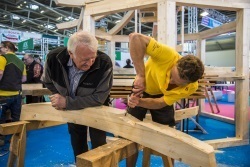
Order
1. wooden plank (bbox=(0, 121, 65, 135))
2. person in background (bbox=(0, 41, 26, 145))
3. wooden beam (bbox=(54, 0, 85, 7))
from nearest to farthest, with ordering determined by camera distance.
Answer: wooden plank (bbox=(0, 121, 65, 135)), person in background (bbox=(0, 41, 26, 145)), wooden beam (bbox=(54, 0, 85, 7))

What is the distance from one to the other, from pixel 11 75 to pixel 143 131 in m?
3.08

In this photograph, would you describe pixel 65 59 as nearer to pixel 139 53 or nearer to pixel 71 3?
pixel 139 53

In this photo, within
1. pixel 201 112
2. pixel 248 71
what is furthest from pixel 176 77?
pixel 201 112

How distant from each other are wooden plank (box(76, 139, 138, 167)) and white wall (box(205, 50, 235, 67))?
17.8 m

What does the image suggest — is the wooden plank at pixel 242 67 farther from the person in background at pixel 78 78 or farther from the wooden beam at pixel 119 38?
the person in background at pixel 78 78

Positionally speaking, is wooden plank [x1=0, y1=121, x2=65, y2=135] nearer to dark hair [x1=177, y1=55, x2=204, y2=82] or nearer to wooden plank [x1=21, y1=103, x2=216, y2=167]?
wooden plank [x1=21, y1=103, x2=216, y2=167]

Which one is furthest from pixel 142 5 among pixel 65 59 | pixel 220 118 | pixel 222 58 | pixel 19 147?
pixel 222 58


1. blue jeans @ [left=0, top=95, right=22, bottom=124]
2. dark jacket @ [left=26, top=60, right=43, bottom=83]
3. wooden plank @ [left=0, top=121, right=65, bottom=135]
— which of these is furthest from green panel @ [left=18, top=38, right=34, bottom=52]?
wooden plank @ [left=0, top=121, right=65, bottom=135]

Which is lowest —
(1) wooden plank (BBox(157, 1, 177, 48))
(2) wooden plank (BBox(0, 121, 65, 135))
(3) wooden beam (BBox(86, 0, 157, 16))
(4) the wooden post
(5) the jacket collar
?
(4) the wooden post

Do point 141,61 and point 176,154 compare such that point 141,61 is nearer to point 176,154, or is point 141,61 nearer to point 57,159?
point 176,154

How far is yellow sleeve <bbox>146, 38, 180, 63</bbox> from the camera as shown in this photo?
175cm

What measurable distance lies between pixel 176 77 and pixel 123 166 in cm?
189

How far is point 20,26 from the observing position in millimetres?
14859

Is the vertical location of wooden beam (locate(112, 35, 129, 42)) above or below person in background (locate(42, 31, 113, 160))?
above
